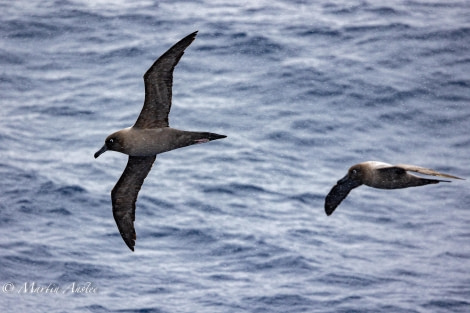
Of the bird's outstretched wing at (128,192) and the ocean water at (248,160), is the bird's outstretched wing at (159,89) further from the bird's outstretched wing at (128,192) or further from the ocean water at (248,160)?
the ocean water at (248,160)

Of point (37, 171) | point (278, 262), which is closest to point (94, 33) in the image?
point (37, 171)

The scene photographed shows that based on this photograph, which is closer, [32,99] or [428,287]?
[428,287]

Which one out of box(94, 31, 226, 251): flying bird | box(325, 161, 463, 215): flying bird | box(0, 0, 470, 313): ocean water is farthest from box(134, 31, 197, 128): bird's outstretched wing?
box(0, 0, 470, 313): ocean water

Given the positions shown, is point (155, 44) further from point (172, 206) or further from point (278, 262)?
point (278, 262)

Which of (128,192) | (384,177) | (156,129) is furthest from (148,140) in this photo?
(384,177)

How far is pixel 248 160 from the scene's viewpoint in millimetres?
40031

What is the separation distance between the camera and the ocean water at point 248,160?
3666 cm

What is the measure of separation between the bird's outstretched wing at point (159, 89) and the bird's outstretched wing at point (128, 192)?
1638 mm

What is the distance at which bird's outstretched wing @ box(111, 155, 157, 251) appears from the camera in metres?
17.4

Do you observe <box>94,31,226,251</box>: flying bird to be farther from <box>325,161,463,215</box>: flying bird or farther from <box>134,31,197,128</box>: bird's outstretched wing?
<box>325,161,463,215</box>: flying bird

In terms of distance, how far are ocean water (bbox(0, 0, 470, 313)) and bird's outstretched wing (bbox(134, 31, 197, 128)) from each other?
2009cm

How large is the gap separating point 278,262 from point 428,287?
7134 millimetres

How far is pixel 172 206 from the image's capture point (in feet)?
124

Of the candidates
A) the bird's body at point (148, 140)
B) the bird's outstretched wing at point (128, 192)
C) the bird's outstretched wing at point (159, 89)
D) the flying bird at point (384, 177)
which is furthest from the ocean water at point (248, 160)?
the bird's outstretched wing at point (159, 89)
